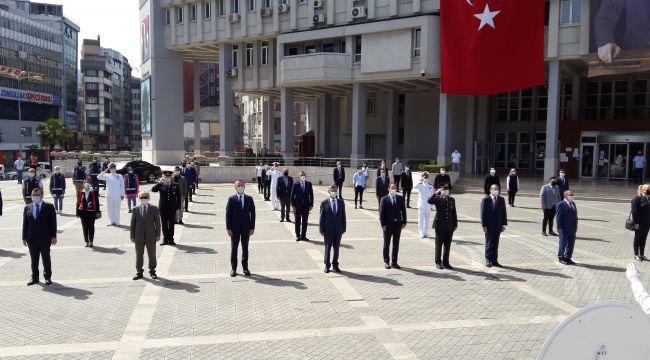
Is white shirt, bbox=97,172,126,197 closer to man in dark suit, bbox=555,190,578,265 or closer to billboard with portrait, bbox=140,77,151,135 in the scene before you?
man in dark suit, bbox=555,190,578,265

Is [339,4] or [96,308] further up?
[339,4]

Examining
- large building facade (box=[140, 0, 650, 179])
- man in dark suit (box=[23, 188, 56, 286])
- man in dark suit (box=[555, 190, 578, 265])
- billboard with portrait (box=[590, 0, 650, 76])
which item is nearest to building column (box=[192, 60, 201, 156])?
large building facade (box=[140, 0, 650, 179])

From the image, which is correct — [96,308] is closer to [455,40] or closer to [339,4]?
[455,40]

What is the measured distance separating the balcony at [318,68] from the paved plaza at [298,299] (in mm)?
22171

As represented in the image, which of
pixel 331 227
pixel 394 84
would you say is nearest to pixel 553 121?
pixel 394 84

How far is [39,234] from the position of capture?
9.45m

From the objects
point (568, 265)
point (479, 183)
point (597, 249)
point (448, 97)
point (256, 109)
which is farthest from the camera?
point (256, 109)

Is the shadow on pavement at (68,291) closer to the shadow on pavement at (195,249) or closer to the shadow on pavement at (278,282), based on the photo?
the shadow on pavement at (278,282)

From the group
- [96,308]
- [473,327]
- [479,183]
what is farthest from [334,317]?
[479,183]

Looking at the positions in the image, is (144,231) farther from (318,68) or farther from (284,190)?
(318,68)

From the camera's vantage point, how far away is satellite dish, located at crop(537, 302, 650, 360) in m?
2.60

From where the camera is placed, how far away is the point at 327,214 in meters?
10.6

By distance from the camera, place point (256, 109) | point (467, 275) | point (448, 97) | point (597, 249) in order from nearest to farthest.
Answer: point (467, 275) → point (597, 249) → point (448, 97) → point (256, 109)

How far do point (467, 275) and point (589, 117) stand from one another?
31.4 meters
